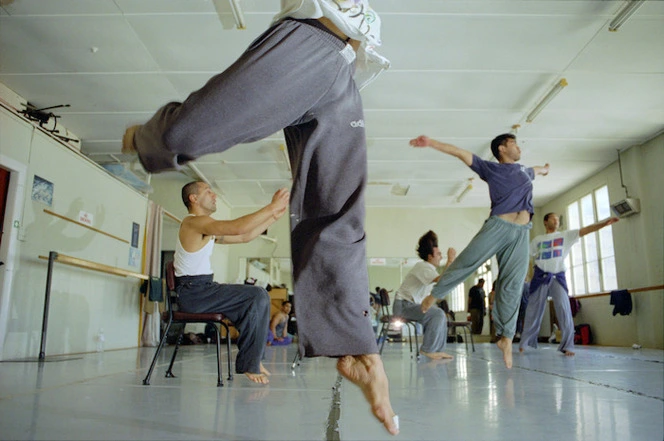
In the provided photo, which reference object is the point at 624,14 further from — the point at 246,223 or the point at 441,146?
the point at 246,223

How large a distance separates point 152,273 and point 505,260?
6912 mm

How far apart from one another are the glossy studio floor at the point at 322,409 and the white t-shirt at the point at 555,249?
3.12 metres

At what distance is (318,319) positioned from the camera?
1150 mm

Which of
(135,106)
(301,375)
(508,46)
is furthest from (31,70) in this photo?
(508,46)

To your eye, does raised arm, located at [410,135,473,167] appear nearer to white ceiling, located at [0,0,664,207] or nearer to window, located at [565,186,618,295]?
white ceiling, located at [0,0,664,207]

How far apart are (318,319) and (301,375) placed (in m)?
2.08

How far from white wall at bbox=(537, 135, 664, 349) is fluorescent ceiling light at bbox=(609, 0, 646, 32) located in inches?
157

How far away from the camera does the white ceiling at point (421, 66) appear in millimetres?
4973

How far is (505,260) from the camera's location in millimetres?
3385

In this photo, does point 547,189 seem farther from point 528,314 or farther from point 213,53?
point 213,53

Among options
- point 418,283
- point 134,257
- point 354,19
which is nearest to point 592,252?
point 418,283

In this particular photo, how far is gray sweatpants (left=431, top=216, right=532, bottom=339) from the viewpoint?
10.9ft

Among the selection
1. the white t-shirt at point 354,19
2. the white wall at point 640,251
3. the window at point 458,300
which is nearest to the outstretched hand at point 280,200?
the white t-shirt at point 354,19

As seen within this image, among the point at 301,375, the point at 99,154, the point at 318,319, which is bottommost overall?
the point at 301,375
